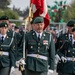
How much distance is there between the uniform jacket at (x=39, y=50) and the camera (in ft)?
22.0

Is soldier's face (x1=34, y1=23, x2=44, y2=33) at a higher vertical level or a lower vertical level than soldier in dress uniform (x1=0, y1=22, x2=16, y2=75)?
higher

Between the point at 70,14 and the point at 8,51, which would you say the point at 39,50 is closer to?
the point at 8,51

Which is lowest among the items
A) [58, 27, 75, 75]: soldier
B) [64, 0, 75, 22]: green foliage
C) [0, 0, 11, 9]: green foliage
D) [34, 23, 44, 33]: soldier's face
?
[58, 27, 75, 75]: soldier

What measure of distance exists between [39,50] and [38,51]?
0.10 ft

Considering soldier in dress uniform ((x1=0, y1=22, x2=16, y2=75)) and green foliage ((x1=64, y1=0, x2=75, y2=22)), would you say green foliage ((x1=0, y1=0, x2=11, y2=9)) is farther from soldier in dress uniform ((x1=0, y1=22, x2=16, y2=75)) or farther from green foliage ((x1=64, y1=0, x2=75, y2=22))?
soldier in dress uniform ((x1=0, y1=22, x2=16, y2=75))

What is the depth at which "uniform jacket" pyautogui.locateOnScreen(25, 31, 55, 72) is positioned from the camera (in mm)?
6699

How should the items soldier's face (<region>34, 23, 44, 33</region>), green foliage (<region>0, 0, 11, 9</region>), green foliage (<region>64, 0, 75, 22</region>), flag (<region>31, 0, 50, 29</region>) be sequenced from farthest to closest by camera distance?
green foliage (<region>0, 0, 11, 9</region>) < green foliage (<region>64, 0, 75, 22</region>) < flag (<region>31, 0, 50, 29</region>) < soldier's face (<region>34, 23, 44, 33</region>)

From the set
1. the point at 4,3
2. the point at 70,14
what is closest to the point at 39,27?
the point at 70,14

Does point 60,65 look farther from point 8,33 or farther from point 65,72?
point 8,33

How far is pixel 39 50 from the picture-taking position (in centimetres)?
674

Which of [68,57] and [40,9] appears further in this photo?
[40,9]

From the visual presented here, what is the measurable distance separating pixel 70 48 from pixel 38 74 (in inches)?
37.2

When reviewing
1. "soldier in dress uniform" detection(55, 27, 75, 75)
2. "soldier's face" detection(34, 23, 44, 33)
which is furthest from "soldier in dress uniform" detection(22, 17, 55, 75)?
"soldier in dress uniform" detection(55, 27, 75, 75)

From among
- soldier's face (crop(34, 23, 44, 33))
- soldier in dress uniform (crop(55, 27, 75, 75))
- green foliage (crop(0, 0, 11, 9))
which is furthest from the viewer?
green foliage (crop(0, 0, 11, 9))
